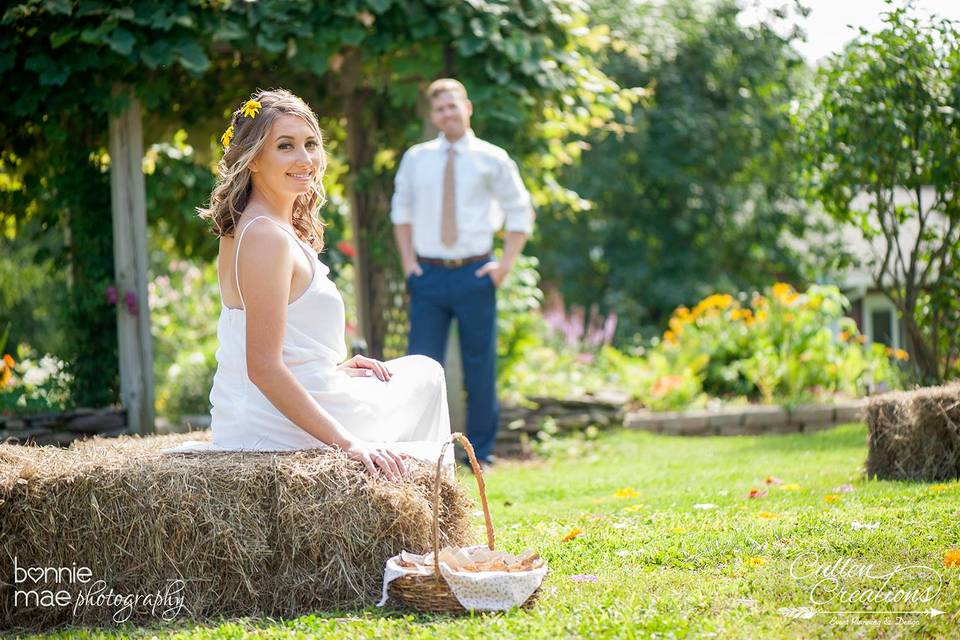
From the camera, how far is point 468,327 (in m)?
6.07

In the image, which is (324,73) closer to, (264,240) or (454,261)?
(454,261)

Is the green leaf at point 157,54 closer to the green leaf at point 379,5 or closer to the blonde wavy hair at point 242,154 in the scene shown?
the green leaf at point 379,5

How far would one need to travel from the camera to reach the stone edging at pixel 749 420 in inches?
289

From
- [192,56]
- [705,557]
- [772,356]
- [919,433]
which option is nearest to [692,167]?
[772,356]

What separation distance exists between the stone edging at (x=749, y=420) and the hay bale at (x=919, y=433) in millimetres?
2938

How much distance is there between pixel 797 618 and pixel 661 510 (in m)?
1.54

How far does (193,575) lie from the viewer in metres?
2.88

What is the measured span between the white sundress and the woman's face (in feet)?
0.49

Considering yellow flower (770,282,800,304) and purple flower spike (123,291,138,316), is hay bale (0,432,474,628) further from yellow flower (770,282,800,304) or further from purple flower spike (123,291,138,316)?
yellow flower (770,282,800,304)

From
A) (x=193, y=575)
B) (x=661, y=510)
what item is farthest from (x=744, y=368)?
(x=193, y=575)

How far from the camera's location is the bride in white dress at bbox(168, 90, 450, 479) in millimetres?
2922

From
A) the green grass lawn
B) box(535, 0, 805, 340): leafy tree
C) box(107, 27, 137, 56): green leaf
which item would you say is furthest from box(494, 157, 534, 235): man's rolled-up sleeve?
box(535, 0, 805, 340): leafy tree

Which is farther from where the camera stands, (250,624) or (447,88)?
(447,88)

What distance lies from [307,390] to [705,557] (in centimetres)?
127
